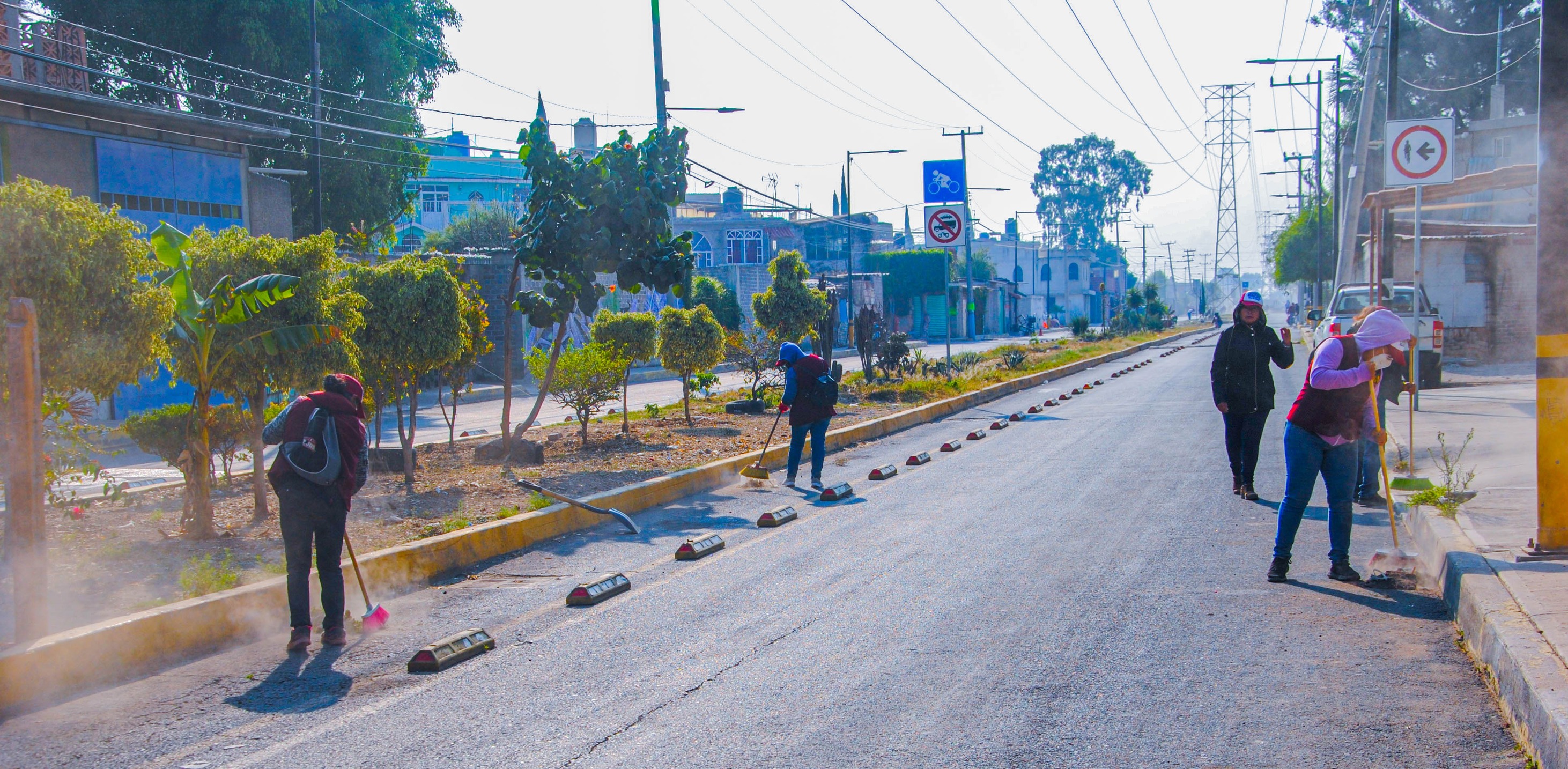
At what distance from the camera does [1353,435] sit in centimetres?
654

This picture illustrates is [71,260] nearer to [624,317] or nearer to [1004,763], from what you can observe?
[1004,763]

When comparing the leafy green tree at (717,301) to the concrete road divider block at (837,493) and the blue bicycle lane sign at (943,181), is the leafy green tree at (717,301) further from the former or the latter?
the concrete road divider block at (837,493)

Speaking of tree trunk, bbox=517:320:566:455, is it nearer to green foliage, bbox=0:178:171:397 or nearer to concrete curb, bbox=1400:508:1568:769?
green foliage, bbox=0:178:171:397

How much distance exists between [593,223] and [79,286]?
677cm

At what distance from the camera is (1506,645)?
478 centimetres

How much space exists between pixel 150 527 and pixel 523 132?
630 cm

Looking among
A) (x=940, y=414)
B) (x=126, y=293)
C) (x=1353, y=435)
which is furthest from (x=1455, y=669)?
(x=940, y=414)

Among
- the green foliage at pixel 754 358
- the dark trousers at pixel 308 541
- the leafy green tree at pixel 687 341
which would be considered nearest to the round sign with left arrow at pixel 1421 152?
the leafy green tree at pixel 687 341

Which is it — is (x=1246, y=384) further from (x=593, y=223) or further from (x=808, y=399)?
(x=593, y=223)

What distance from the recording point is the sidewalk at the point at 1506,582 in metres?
4.21

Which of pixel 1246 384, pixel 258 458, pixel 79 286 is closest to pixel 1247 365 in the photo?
pixel 1246 384

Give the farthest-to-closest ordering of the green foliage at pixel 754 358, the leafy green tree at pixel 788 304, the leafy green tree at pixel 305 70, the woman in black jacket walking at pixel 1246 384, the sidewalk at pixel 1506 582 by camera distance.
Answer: the leafy green tree at pixel 305 70, the leafy green tree at pixel 788 304, the green foliage at pixel 754 358, the woman in black jacket walking at pixel 1246 384, the sidewalk at pixel 1506 582

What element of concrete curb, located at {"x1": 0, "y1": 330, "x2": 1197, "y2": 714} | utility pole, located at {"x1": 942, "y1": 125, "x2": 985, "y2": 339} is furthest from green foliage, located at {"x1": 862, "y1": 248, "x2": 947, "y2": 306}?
concrete curb, located at {"x1": 0, "y1": 330, "x2": 1197, "y2": 714}

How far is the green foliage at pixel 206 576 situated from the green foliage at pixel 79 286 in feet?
4.35
